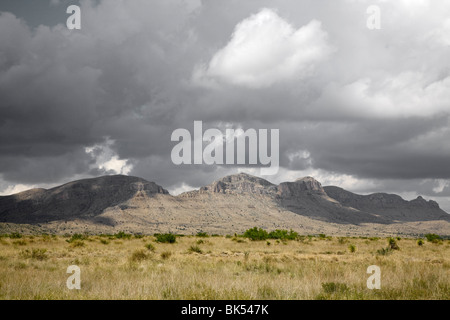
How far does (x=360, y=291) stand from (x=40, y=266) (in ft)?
45.7

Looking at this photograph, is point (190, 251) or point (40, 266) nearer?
point (40, 266)
